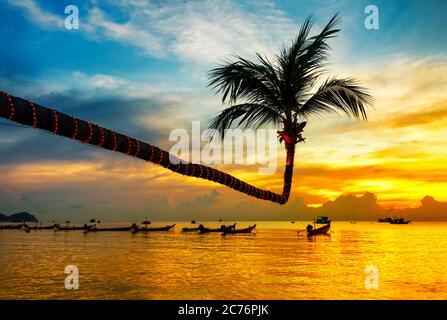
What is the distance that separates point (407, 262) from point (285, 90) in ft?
136

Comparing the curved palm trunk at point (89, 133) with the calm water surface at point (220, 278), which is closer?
the curved palm trunk at point (89, 133)

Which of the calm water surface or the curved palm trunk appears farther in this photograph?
the calm water surface

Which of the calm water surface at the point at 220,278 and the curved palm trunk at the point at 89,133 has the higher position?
the curved palm trunk at the point at 89,133

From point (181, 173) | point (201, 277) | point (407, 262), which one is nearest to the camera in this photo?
point (181, 173)

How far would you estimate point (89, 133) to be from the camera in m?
3.30

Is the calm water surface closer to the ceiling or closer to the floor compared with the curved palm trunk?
closer to the floor

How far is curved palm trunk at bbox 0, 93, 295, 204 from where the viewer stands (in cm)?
291

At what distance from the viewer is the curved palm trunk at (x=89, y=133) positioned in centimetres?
291

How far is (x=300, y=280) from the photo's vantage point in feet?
96.3

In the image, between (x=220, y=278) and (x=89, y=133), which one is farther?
(x=220, y=278)

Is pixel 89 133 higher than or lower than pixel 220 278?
higher
